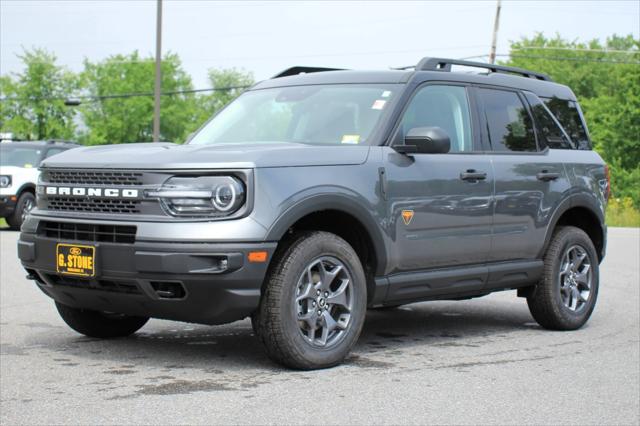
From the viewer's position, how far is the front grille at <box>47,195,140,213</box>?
6008 millimetres

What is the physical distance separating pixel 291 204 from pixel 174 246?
72 centimetres

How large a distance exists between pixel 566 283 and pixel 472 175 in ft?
5.46

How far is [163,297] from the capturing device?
5898 mm

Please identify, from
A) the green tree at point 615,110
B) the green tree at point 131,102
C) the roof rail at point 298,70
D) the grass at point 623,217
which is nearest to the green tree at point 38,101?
the green tree at point 131,102

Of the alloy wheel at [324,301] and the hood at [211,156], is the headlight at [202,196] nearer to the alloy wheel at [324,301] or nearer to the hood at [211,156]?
the hood at [211,156]

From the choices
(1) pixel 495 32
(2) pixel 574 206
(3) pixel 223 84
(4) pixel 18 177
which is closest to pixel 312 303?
(2) pixel 574 206

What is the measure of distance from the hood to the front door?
0.41 m

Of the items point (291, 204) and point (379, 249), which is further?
point (379, 249)

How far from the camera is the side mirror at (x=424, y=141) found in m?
6.68

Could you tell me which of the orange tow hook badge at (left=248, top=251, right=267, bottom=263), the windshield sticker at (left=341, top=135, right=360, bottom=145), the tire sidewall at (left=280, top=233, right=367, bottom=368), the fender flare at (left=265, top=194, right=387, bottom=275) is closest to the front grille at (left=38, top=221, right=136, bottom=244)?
the orange tow hook badge at (left=248, top=251, right=267, bottom=263)

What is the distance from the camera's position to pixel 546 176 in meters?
8.01

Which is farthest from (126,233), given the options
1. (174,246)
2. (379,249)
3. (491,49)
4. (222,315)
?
(491,49)

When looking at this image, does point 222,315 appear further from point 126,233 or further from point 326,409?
point 326,409

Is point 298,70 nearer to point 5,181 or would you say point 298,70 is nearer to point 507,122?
point 507,122
